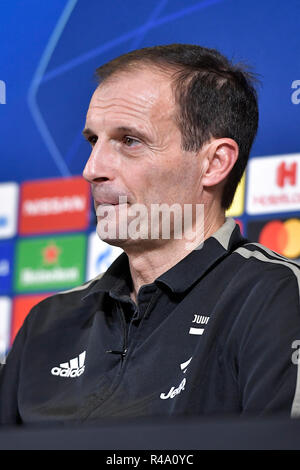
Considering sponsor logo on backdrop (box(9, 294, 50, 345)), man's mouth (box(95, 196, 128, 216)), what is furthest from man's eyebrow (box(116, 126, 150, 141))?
sponsor logo on backdrop (box(9, 294, 50, 345))

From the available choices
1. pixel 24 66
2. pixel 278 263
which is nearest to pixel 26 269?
pixel 24 66

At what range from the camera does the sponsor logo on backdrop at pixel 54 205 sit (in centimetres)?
219

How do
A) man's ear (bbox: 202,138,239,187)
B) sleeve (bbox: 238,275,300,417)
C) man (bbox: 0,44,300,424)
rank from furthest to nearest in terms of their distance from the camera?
1. man's ear (bbox: 202,138,239,187)
2. man (bbox: 0,44,300,424)
3. sleeve (bbox: 238,275,300,417)

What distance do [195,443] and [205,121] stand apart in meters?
0.93

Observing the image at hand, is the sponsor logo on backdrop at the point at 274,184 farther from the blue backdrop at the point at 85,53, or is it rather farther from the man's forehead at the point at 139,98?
the man's forehead at the point at 139,98

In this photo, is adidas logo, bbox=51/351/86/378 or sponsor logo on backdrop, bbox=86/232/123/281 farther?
sponsor logo on backdrop, bbox=86/232/123/281

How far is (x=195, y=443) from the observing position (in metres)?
0.59

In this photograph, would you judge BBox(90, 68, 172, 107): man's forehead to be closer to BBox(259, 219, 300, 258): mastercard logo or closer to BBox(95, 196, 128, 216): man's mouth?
BBox(95, 196, 128, 216): man's mouth

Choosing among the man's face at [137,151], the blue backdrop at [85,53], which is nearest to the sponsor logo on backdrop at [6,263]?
the blue backdrop at [85,53]

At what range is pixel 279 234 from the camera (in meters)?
1.87

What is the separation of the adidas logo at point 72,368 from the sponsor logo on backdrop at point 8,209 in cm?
92

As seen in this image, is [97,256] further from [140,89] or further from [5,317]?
[140,89]

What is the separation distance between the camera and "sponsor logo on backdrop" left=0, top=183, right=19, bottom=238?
226 cm
